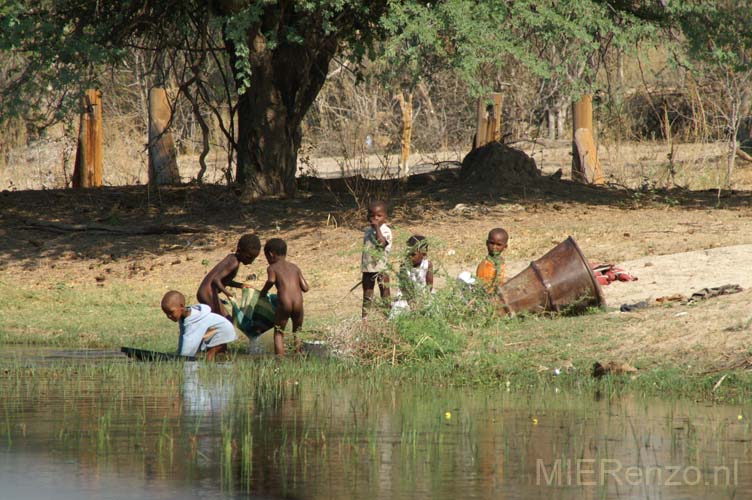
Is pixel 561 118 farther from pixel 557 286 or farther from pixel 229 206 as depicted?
pixel 557 286

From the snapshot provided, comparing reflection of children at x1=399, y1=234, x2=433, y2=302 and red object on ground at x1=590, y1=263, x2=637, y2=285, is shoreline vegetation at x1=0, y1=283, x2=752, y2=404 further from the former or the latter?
red object on ground at x1=590, y1=263, x2=637, y2=285

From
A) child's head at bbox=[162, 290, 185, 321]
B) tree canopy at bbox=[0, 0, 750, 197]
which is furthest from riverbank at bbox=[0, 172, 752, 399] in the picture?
tree canopy at bbox=[0, 0, 750, 197]

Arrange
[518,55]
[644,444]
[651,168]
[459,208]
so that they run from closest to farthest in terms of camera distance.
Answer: [644,444] < [518,55] < [459,208] < [651,168]

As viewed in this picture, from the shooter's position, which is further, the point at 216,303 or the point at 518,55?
the point at 518,55

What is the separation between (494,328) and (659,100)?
20.8 m

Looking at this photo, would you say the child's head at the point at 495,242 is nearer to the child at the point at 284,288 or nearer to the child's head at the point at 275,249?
the child at the point at 284,288

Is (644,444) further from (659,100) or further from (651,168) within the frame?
(659,100)

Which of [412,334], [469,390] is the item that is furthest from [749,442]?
[412,334]

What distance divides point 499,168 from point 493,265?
8882 mm

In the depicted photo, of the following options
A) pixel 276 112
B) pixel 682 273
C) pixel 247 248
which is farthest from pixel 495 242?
pixel 276 112

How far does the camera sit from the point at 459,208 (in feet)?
61.7

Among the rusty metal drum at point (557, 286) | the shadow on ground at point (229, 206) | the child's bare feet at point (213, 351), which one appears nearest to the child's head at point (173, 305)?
the child's bare feet at point (213, 351)

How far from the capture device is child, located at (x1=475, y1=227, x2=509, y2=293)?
1115cm

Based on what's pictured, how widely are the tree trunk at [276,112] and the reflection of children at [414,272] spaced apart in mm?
8420
